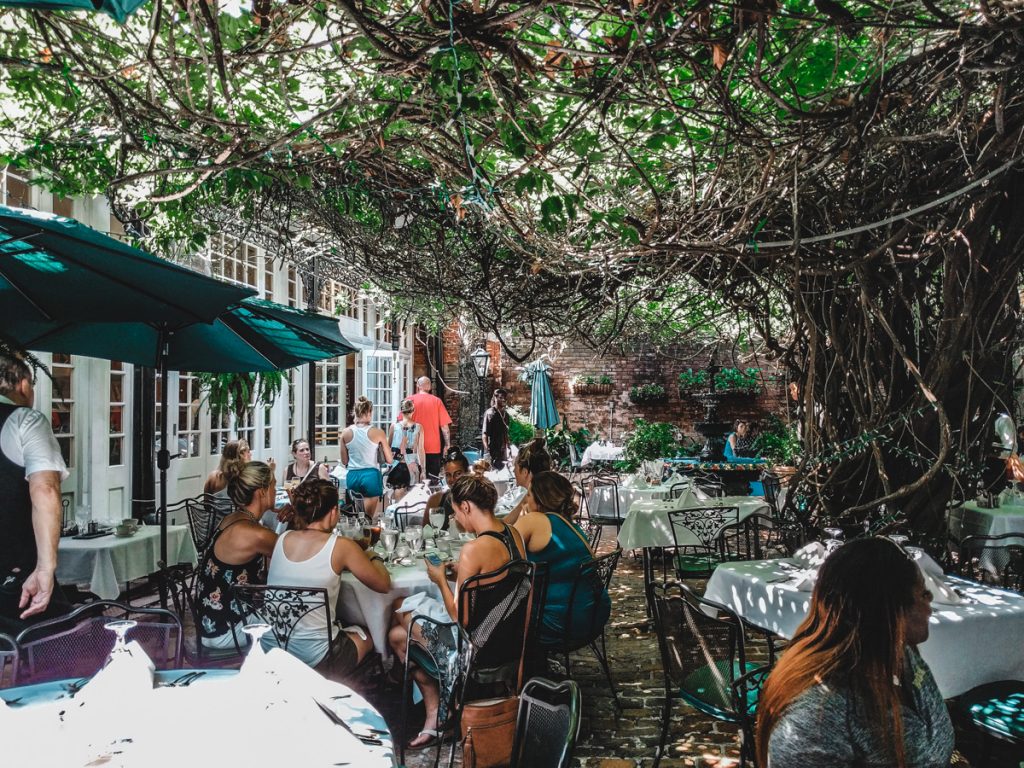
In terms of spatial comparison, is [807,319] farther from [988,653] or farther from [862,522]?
[988,653]

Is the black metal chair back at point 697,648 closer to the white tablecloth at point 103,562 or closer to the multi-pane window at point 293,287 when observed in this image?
the white tablecloth at point 103,562

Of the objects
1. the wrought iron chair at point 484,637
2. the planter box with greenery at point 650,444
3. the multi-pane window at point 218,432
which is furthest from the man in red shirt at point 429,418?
the wrought iron chair at point 484,637

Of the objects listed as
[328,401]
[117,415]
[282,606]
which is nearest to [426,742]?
[282,606]

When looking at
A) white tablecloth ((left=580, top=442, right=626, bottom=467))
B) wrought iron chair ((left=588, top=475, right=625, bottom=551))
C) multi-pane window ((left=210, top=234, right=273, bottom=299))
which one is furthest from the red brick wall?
wrought iron chair ((left=588, top=475, right=625, bottom=551))

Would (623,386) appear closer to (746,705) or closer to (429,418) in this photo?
(429,418)

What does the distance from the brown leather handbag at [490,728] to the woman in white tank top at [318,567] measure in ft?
2.53

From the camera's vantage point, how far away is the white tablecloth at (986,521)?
18.9ft

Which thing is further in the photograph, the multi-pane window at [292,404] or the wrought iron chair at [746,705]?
the multi-pane window at [292,404]

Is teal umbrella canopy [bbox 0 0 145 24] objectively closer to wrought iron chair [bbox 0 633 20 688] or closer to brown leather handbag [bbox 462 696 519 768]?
wrought iron chair [bbox 0 633 20 688]

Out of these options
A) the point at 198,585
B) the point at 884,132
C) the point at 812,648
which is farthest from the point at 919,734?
the point at 198,585

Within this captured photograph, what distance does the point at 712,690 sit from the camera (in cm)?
293

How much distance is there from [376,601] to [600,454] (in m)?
11.2

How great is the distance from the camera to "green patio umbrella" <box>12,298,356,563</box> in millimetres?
4453

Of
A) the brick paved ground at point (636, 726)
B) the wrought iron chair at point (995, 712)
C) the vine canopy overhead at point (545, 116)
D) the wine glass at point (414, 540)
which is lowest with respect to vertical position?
the brick paved ground at point (636, 726)
